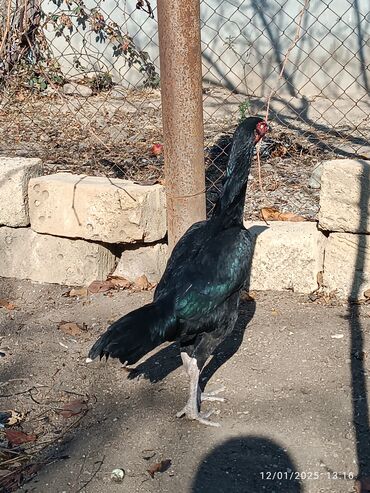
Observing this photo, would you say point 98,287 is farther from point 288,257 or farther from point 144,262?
point 288,257

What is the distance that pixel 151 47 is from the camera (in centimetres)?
887

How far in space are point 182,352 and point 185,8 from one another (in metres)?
1.94

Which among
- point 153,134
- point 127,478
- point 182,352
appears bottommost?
point 127,478

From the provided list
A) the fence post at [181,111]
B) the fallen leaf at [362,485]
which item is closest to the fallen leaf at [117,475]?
the fallen leaf at [362,485]

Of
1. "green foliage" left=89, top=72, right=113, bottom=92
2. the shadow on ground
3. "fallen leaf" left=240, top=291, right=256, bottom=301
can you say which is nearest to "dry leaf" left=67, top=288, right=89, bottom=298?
"fallen leaf" left=240, top=291, right=256, bottom=301

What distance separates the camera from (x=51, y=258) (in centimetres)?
532

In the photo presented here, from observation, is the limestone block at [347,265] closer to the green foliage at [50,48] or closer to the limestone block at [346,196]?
the limestone block at [346,196]

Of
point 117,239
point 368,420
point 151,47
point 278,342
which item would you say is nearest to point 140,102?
point 151,47

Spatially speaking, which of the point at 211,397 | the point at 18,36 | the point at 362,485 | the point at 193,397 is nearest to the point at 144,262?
the point at 211,397

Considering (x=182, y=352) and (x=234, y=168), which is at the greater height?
(x=234, y=168)

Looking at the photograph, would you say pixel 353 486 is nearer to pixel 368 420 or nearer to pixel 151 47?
pixel 368 420

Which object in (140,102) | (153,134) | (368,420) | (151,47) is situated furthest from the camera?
(151,47)

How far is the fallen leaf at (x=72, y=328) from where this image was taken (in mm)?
4805

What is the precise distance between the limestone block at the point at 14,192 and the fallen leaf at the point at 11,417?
1678 mm
